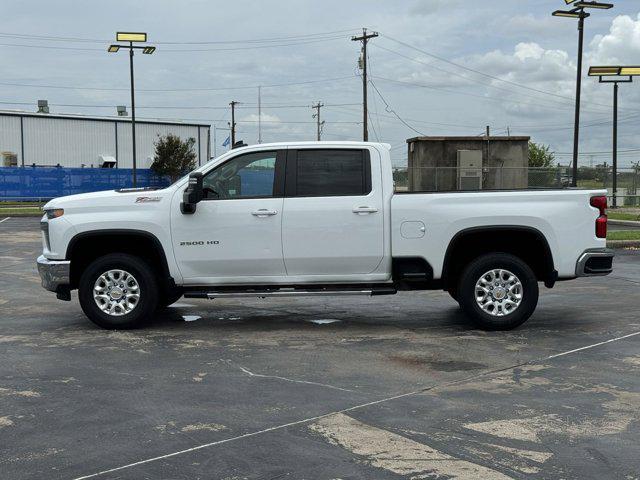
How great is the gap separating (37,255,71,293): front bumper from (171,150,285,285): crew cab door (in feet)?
4.15

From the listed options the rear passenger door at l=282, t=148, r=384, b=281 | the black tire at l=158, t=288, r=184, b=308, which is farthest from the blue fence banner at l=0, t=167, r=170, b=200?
the rear passenger door at l=282, t=148, r=384, b=281

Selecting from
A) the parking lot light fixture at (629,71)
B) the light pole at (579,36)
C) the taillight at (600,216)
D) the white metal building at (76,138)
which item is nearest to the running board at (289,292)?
the taillight at (600,216)

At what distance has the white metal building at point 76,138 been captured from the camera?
232ft

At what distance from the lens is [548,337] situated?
852 centimetres

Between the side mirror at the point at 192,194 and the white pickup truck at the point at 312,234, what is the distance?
2cm

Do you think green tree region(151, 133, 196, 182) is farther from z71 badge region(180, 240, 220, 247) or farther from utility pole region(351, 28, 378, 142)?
z71 badge region(180, 240, 220, 247)

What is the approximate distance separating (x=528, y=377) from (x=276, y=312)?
4.27 m

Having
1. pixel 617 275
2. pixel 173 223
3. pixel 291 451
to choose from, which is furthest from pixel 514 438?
pixel 617 275

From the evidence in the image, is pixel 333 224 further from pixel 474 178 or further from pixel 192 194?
pixel 474 178

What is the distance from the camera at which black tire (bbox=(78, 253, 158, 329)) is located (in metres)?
8.84

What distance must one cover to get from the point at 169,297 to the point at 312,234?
2271 mm

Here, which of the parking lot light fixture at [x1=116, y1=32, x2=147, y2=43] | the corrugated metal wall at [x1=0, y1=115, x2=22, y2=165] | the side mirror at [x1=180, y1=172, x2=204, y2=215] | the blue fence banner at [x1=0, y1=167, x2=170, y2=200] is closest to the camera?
the side mirror at [x1=180, y1=172, x2=204, y2=215]

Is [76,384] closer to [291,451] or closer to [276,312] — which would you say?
[291,451]

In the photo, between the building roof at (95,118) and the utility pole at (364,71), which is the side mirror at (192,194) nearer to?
the utility pole at (364,71)
